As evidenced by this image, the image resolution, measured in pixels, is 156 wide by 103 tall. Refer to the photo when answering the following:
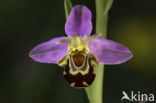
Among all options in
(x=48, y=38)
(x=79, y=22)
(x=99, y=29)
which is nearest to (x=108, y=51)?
(x=99, y=29)

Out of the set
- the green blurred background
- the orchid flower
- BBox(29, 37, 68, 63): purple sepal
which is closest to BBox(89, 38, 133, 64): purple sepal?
the orchid flower

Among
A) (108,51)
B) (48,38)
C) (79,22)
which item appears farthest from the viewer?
(48,38)

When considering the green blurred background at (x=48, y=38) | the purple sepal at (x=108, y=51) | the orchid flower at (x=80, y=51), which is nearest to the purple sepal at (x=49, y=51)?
the orchid flower at (x=80, y=51)

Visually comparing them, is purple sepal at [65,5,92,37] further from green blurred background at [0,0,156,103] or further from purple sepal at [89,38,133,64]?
green blurred background at [0,0,156,103]

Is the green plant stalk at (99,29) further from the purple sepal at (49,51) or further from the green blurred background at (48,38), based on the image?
the green blurred background at (48,38)

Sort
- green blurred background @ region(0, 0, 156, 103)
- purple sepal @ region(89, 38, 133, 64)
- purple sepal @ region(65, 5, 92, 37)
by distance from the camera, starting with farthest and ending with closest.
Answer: green blurred background @ region(0, 0, 156, 103) < purple sepal @ region(89, 38, 133, 64) < purple sepal @ region(65, 5, 92, 37)

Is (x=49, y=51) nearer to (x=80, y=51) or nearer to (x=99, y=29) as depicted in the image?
(x=80, y=51)
